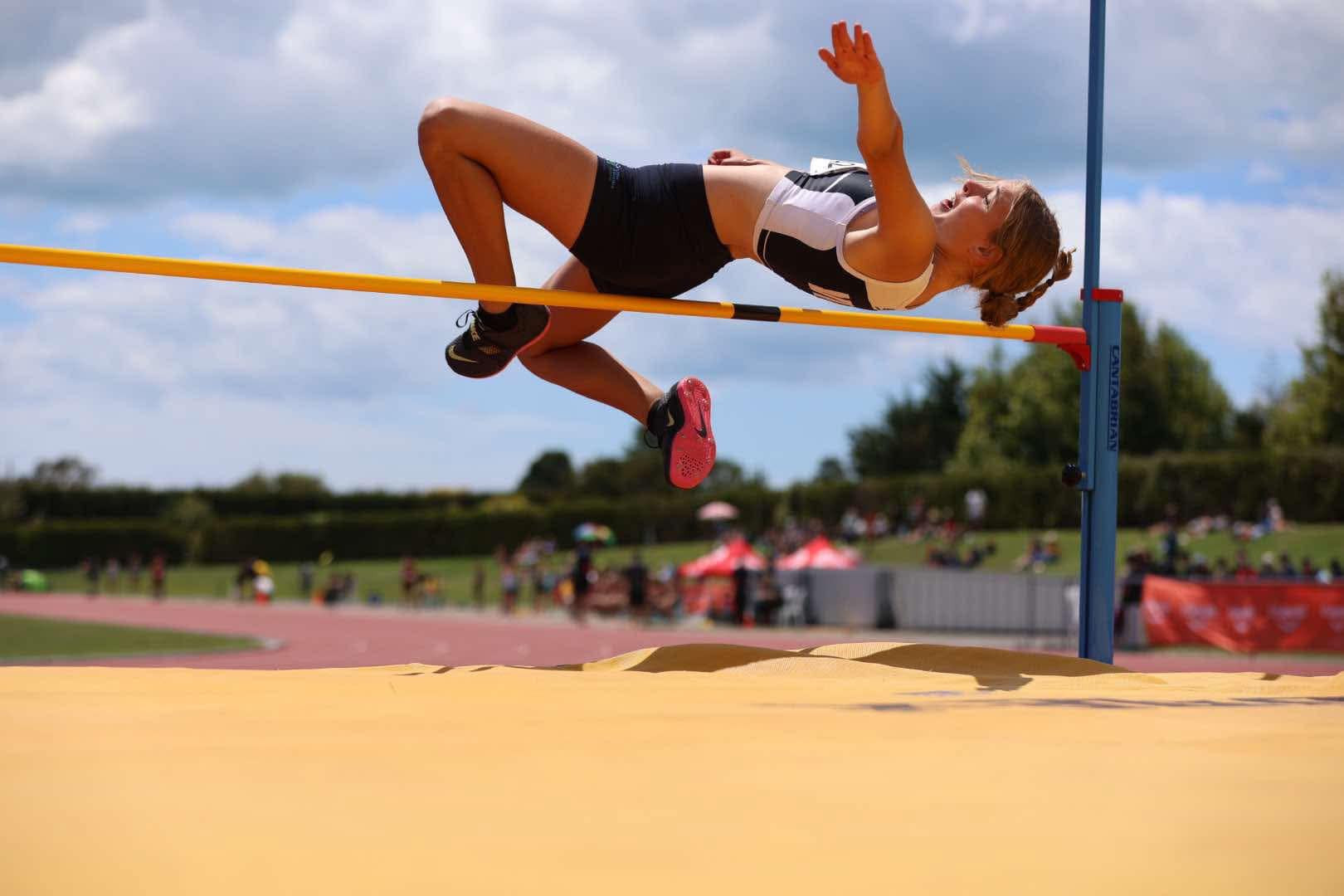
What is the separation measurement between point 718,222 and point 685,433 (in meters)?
0.55

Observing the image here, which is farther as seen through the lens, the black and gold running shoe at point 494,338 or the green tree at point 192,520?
the green tree at point 192,520

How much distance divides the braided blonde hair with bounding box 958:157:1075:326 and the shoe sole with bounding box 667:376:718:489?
2.39 ft

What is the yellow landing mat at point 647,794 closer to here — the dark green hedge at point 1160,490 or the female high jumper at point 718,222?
the female high jumper at point 718,222

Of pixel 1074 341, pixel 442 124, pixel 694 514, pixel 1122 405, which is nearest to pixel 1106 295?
pixel 1074 341

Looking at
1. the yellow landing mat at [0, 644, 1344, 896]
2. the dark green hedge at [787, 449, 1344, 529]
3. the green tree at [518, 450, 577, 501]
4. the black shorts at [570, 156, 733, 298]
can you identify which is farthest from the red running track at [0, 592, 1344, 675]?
the green tree at [518, 450, 577, 501]

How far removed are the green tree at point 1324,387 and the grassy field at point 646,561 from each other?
23.6ft

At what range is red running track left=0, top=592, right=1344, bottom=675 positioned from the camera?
13.7 m

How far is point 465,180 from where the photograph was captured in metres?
2.95

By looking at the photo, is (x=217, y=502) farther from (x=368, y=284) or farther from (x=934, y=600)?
(x=368, y=284)

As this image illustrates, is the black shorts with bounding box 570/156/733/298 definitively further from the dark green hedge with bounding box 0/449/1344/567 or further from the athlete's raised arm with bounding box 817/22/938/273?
the dark green hedge with bounding box 0/449/1344/567

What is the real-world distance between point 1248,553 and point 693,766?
26.6 m

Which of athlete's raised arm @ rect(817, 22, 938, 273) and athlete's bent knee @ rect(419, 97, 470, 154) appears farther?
athlete's bent knee @ rect(419, 97, 470, 154)

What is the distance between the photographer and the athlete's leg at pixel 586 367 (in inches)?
137

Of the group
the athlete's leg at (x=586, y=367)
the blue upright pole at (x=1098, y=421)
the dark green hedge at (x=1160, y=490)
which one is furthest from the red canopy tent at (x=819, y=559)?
the athlete's leg at (x=586, y=367)
